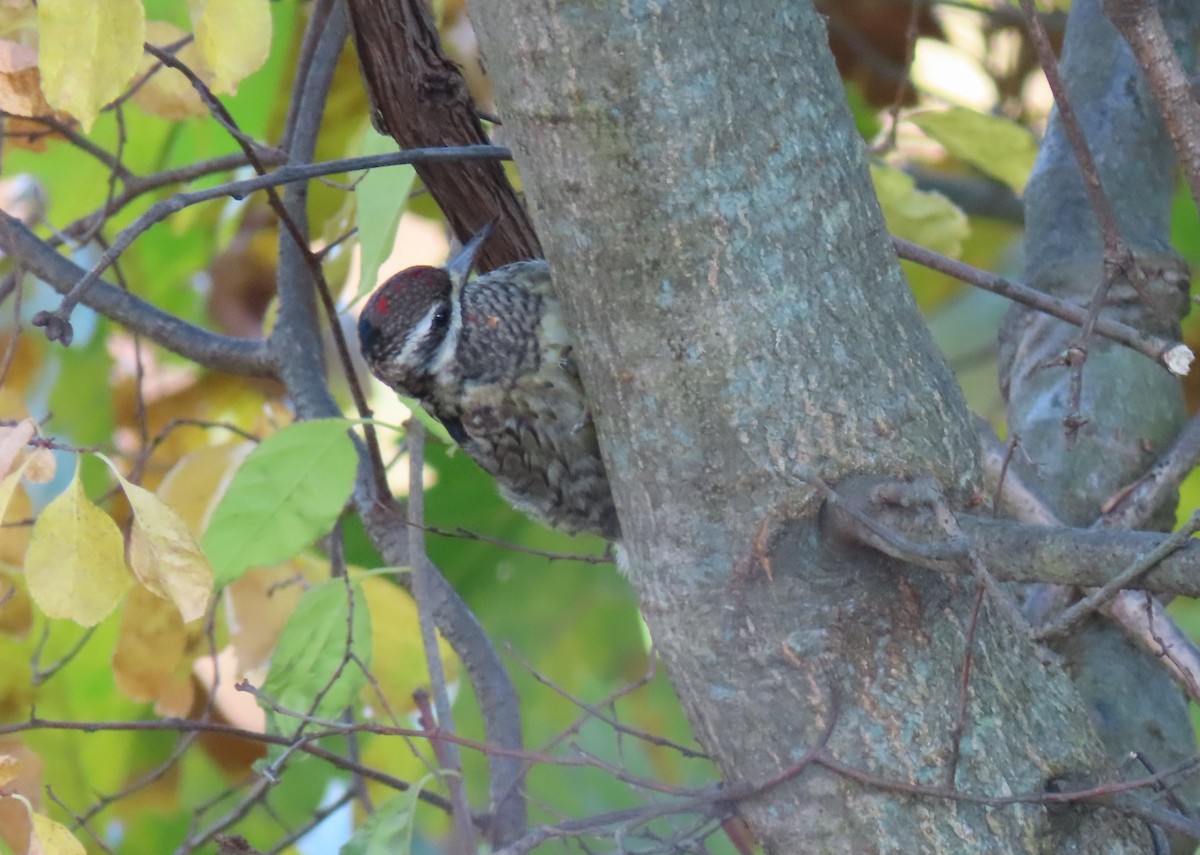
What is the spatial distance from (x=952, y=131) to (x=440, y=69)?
34.0 inches

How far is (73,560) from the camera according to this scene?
4.05 ft

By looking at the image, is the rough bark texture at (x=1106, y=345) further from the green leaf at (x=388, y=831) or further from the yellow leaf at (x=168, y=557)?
the yellow leaf at (x=168, y=557)

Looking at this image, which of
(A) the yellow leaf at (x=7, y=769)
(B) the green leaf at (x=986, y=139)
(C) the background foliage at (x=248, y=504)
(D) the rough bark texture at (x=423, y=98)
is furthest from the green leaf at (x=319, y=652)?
(B) the green leaf at (x=986, y=139)

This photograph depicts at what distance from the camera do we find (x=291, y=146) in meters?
1.95

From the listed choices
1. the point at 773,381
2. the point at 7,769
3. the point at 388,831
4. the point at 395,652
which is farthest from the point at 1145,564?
the point at 395,652

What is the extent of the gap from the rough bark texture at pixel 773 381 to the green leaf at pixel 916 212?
78 cm

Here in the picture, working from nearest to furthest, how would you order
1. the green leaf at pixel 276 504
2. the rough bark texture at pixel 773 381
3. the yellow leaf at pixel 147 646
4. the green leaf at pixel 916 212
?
the rough bark texture at pixel 773 381 < the green leaf at pixel 276 504 < the yellow leaf at pixel 147 646 < the green leaf at pixel 916 212

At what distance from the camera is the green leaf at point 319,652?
5.23 ft

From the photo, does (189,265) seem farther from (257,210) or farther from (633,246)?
(633,246)

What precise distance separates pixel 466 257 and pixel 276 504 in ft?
1.22

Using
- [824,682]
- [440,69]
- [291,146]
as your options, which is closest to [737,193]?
[824,682]

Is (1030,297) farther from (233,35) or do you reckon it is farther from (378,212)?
(233,35)

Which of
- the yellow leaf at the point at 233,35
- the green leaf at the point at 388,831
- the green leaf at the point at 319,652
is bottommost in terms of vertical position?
the green leaf at the point at 388,831

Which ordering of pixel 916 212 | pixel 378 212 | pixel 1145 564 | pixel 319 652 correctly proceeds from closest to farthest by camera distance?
pixel 1145 564 → pixel 378 212 → pixel 319 652 → pixel 916 212
